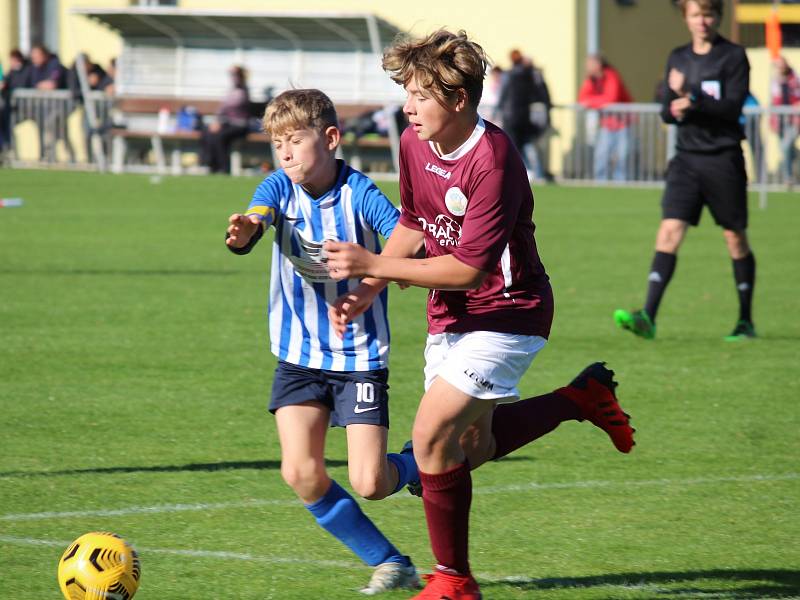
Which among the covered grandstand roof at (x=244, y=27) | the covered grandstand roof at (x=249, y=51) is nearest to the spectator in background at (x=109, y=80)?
the covered grandstand roof at (x=249, y=51)

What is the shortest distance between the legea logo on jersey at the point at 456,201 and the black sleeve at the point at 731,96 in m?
5.61

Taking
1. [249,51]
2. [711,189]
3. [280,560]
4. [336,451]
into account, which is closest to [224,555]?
[280,560]

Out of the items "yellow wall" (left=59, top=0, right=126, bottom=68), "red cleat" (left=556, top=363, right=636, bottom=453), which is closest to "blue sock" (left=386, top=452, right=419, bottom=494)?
"red cleat" (left=556, top=363, right=636, bottom=453)

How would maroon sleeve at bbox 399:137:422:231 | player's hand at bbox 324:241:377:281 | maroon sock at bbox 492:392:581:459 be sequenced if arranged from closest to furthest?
player's hand at bbox 324:241:377:281 < maroon sleeve at bbox 399:137:422:231 < maroon sock at bbox 492:392:581:459

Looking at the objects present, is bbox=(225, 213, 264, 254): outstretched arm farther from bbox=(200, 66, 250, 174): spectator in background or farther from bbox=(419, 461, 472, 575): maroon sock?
bbox=(200, 66, 250, 174): spectator in background

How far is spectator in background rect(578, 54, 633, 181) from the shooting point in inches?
972

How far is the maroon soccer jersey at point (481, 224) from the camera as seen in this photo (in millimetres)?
4551

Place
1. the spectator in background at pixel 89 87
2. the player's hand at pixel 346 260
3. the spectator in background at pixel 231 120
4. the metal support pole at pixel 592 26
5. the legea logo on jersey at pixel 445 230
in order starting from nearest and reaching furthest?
the player's hand at pixel 346 260 < the legea logo on jersey at pixel 445 230 < the spectator in background at pixel 231 120 < the spectator in background at pixel 89 87 < the metal support pole at pixel 592 26

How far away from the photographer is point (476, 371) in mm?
4695

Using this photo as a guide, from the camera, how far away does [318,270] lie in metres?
5.32

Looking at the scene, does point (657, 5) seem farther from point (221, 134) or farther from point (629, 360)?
point (629, 360)

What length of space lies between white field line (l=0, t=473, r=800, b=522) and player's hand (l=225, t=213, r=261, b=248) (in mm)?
1524

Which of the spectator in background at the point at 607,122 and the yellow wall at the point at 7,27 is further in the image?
the yellow wall at the point at 7,27

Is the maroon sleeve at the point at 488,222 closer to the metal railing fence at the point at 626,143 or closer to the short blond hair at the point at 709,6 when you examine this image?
the short blond hair at the point at 709,6
